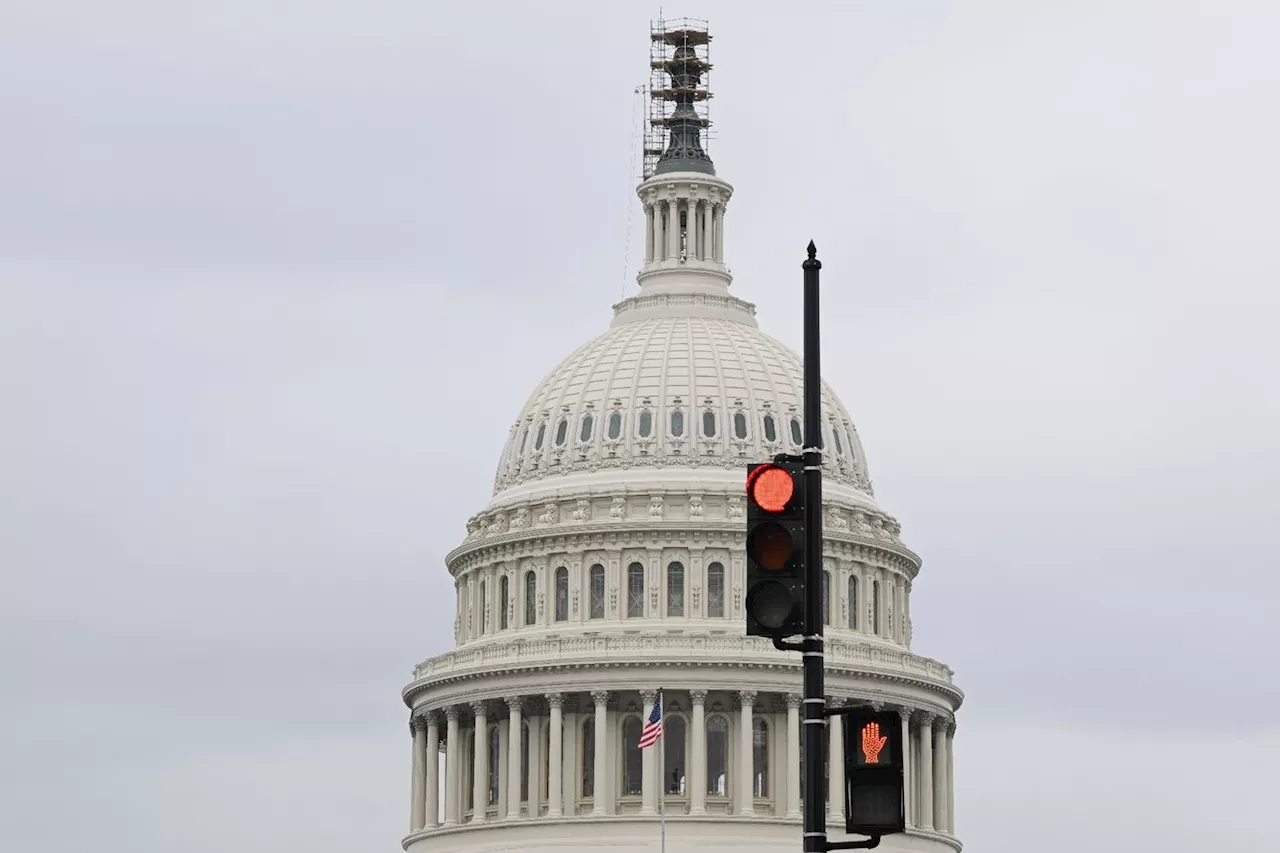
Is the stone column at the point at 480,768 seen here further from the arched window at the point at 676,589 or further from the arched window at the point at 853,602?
the arched window at the point at 853,602

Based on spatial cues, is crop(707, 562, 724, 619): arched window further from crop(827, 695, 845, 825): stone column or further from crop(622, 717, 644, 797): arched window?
crop(827, 695, 845, 825): stone column

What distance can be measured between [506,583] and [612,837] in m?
15.0

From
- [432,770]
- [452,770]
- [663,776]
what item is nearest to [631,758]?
[663,776]

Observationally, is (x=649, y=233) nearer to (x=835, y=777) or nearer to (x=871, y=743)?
(x=835, y=777)

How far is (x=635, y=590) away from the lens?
133250 mm

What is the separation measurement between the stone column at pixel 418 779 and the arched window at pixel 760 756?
16.6 meters

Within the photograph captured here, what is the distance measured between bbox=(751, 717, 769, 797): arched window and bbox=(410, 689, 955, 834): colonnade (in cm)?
5

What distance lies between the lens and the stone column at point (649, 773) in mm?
128375

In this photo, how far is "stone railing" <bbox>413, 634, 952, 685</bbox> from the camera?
12838 centimetres

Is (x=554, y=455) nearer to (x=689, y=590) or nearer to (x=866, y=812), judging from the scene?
(x=689, y=590)

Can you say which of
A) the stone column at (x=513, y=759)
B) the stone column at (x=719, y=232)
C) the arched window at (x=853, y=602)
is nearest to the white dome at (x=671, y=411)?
the stone column at (x=719, y=232)

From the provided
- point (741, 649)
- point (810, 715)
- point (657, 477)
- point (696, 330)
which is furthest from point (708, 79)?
point (810, 715)

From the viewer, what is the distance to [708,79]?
149750mm

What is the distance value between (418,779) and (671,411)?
21277mm
